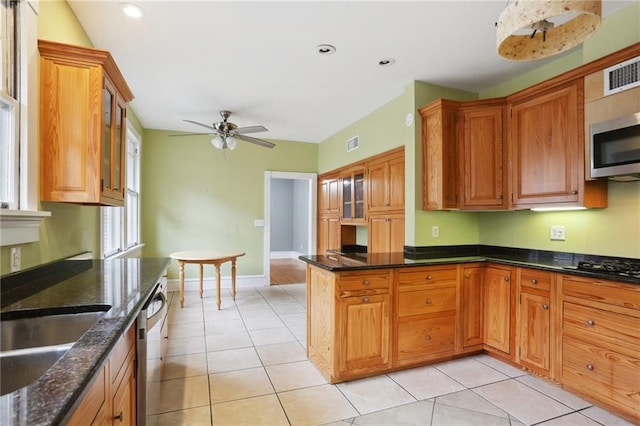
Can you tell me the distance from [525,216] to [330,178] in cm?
311

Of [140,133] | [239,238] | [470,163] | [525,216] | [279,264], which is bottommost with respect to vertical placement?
[279,264]

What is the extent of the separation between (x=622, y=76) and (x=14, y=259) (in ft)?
12.1

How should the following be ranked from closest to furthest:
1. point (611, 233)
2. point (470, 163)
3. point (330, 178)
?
point (611, 233) → point (470, 163) → point (330, 178)

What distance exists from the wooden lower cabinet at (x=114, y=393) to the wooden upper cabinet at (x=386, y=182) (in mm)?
2839

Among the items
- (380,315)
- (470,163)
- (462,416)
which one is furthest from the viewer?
(470,163)

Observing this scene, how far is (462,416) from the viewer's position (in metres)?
2.03

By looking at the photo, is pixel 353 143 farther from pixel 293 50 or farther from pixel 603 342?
pixel 603 342

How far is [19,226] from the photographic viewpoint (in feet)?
5.00

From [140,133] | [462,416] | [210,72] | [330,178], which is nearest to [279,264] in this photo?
[330,178]

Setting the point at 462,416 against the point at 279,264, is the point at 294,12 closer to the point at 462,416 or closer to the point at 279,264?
the point at 462,416

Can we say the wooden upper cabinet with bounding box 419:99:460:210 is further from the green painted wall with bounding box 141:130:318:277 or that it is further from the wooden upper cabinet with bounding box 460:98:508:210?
the green painted wall with bounding box 141:130:318:277

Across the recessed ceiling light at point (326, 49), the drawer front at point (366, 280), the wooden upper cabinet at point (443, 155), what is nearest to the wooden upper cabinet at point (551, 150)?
the wooden upper cabinet at point (443, 155)

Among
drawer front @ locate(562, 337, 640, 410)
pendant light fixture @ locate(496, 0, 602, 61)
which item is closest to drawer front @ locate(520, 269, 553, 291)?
drawer front @ locate(562, 337, 640, 410)

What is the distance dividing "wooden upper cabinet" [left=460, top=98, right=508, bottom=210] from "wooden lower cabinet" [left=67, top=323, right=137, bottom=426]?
2.84 metres
